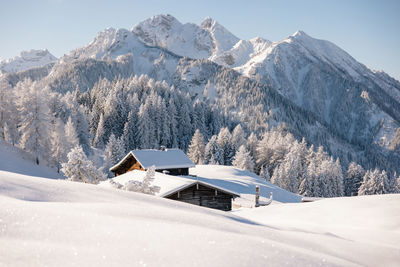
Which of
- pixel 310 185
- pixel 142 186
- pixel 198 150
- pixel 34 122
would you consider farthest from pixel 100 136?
pixel 142 186

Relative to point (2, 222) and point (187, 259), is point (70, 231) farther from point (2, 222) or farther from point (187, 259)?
point (187, 259)

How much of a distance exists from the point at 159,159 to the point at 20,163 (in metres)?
18.6

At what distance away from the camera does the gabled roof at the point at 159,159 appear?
33.6 metres

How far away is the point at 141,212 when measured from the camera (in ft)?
14.0

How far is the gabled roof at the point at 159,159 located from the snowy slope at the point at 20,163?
10047mm

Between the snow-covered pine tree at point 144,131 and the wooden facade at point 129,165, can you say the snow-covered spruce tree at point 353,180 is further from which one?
the wooden facade at point 129,165

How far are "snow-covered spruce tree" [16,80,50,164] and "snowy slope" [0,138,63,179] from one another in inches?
43.7

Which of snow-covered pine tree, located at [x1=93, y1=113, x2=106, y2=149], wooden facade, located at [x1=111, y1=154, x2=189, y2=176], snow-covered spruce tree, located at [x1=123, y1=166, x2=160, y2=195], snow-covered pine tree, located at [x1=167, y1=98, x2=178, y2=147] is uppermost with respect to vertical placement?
snow-covered pine tree, located at [x1=167, y1=98, x2=178, y2=147]

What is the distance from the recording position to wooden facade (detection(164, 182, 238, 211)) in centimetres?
1950

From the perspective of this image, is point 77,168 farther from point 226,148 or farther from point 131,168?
point 226,148

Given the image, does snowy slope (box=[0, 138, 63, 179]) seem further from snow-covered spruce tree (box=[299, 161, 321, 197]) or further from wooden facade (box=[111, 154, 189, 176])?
snow-covered spruce tree (box=[299, 161, 321, 197])

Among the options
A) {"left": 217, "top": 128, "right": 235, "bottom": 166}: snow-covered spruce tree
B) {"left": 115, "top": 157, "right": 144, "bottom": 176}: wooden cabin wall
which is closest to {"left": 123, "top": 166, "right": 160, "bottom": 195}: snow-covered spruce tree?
{"left": 115, "top": 157, "right": 144, "bottom": 176}: wooden cabin wall

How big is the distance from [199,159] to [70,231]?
62153mm

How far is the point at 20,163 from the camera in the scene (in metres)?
35.9
